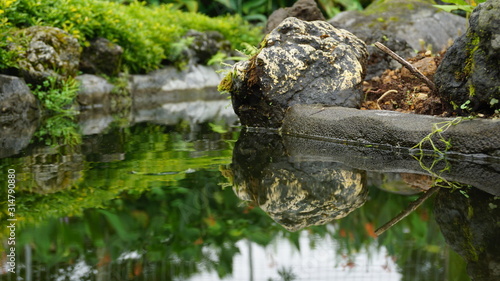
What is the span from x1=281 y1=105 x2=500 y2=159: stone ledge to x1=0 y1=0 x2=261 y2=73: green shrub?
15.1 ft

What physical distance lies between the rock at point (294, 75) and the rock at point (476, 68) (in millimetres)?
1328

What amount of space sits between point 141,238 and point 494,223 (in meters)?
1.62

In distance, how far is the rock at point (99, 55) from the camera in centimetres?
1018

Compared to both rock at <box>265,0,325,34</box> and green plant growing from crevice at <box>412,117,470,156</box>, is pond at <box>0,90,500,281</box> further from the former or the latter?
rock at <box>265,0,325,34</box>

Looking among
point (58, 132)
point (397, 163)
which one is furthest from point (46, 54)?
point (397, 163)

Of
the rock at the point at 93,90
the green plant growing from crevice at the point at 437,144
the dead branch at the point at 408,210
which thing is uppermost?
the dead branch at the point at 408,210

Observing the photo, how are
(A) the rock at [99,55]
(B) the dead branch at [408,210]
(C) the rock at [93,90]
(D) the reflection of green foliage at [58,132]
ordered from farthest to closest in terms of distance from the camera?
(A) the rock at [99,55] → (C) the rock at [93,90] → (D) the reflection of green foliage at [58,132] → (B) the dead branch at [408,210]

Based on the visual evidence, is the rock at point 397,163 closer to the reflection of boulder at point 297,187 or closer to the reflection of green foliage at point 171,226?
the reflection of boulder at point 297,187

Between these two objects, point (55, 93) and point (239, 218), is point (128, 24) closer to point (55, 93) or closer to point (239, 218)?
point (55, 93)

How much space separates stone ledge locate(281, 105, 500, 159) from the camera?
4.27 metres

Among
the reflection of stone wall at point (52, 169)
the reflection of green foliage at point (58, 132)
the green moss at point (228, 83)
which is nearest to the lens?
the reflection of stone wall at point (52, 169)

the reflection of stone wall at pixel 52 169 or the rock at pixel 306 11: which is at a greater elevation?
the reflection of stone wall at pixel 52 169

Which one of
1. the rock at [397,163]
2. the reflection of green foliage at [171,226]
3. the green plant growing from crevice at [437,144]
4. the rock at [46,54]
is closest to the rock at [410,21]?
the rock at [46,54]

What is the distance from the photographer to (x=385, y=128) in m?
4.88
